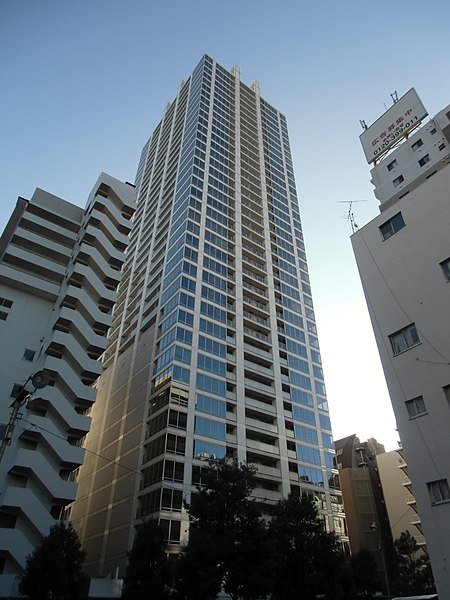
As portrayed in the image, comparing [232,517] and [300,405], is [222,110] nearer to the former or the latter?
[300,405]

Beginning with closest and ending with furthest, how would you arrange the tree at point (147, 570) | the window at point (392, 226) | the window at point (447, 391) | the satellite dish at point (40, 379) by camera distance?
the satellite dish at point (40, 379)
the window at point (447, 391)
the tree at point (147, 570)
the window at point (392, 226)

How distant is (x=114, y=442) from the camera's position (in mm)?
59500

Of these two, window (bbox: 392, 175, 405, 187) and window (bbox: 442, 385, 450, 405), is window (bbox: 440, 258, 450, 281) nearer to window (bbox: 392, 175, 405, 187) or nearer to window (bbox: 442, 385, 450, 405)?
window (bbox: 442, 385, 450, 405)

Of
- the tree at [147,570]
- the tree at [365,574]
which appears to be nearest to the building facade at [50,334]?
the tree at [147,570]

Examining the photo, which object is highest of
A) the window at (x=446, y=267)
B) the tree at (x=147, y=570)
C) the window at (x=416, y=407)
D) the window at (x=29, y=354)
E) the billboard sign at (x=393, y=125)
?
the billboard sign at (x=393, y=125)

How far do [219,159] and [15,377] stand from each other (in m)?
53.7

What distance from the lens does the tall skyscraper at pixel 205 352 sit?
165ft

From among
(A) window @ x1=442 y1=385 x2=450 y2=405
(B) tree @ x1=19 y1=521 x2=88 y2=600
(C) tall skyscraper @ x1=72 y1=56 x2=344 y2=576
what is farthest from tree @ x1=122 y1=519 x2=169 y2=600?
(A) window @ x1=442 y1=385 x2=450 y2=405

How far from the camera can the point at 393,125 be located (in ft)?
184

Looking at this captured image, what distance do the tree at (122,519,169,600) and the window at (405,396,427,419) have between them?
17552mm

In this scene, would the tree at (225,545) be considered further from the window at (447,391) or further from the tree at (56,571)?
the window at (447,391)

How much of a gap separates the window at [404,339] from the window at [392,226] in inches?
294

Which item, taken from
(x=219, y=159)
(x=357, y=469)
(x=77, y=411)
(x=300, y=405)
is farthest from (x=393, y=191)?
(x=357, y=469)

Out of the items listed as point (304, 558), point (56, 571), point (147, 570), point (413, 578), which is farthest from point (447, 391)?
point (413, 578)
